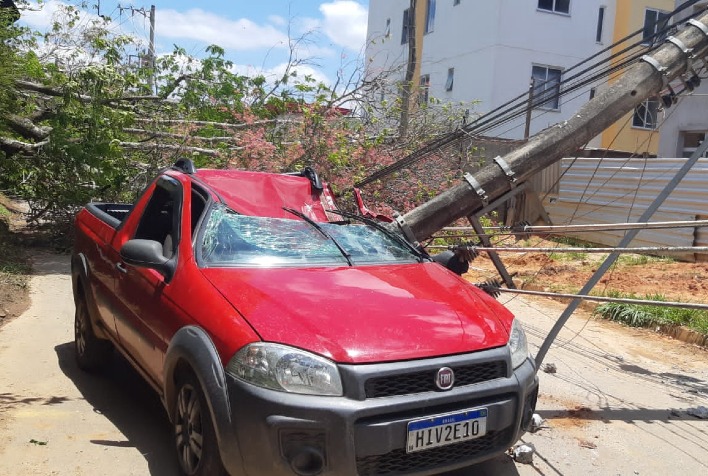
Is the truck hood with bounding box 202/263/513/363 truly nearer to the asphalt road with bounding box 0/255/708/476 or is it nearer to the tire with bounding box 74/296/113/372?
the asphalt road with bounding box 0/255/708/476

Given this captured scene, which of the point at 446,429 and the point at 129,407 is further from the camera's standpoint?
the point at 129,407

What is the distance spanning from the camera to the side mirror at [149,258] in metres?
3.85

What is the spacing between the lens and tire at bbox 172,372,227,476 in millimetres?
3170

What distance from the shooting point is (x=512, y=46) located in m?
21.6

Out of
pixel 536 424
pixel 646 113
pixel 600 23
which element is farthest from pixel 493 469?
pixel 600 23

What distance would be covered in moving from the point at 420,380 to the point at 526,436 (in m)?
1.85

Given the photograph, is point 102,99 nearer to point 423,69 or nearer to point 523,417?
point 523,417

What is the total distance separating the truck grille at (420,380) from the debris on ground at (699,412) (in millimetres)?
2837

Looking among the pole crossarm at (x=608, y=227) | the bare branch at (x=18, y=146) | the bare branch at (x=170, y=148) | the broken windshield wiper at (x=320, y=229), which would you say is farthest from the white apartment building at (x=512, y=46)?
the broken windshield wiper at (x=320, y=229)

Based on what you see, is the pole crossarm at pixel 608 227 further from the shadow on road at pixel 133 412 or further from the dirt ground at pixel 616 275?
the dirt ground at pixel 616 275

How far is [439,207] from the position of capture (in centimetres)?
615

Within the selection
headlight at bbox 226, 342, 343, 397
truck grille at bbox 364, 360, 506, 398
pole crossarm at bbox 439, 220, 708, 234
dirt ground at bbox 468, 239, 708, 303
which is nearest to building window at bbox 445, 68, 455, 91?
dirt ground at bbox 468, 239, 708, 303

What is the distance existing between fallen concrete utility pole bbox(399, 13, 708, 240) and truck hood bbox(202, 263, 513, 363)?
7.13 feet

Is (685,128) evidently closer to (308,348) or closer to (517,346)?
(517,346)
